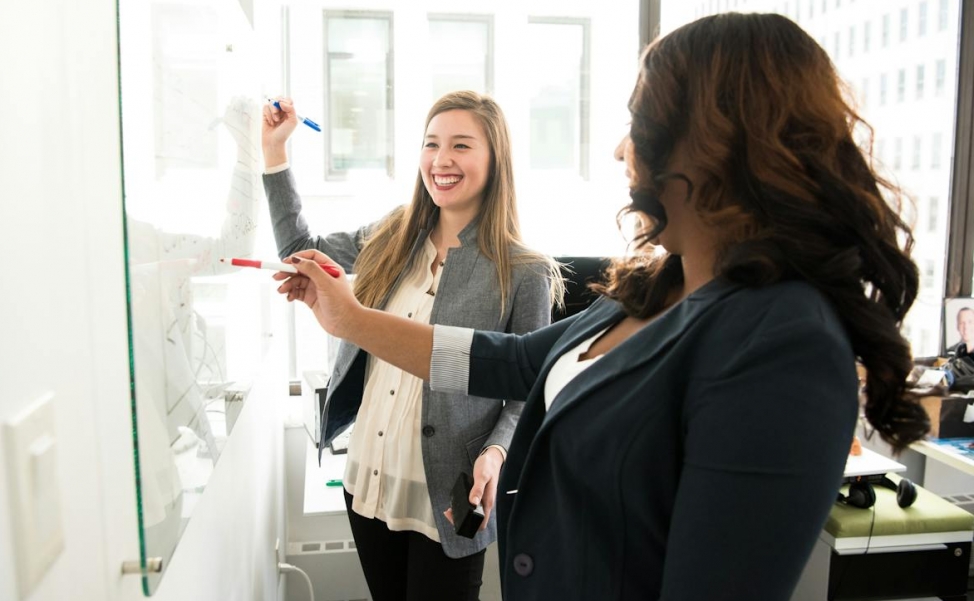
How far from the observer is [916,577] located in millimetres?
2180

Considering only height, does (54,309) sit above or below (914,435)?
above

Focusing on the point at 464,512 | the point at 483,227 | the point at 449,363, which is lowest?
the point at 464,512

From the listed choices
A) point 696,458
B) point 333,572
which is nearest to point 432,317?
point 696,458

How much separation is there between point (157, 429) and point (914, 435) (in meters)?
0.77

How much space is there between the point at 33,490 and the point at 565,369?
598mm

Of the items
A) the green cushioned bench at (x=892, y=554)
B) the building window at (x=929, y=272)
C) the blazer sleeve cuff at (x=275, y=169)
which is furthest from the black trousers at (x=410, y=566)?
the building window at (x=929, y=272)

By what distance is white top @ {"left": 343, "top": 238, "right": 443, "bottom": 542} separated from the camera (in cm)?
145

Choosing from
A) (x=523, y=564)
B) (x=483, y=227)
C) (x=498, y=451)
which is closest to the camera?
(x=523, y=564)

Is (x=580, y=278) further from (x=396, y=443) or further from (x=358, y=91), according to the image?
(x=358, y=91)

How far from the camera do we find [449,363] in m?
1.10

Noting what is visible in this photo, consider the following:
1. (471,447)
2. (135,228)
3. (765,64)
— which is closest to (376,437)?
(471,447)

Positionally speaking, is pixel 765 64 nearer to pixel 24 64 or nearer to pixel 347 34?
pixel 24 64

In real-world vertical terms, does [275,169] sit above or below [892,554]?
above

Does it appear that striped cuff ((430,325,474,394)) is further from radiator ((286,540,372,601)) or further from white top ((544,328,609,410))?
radiator ((286,540,372,601))
